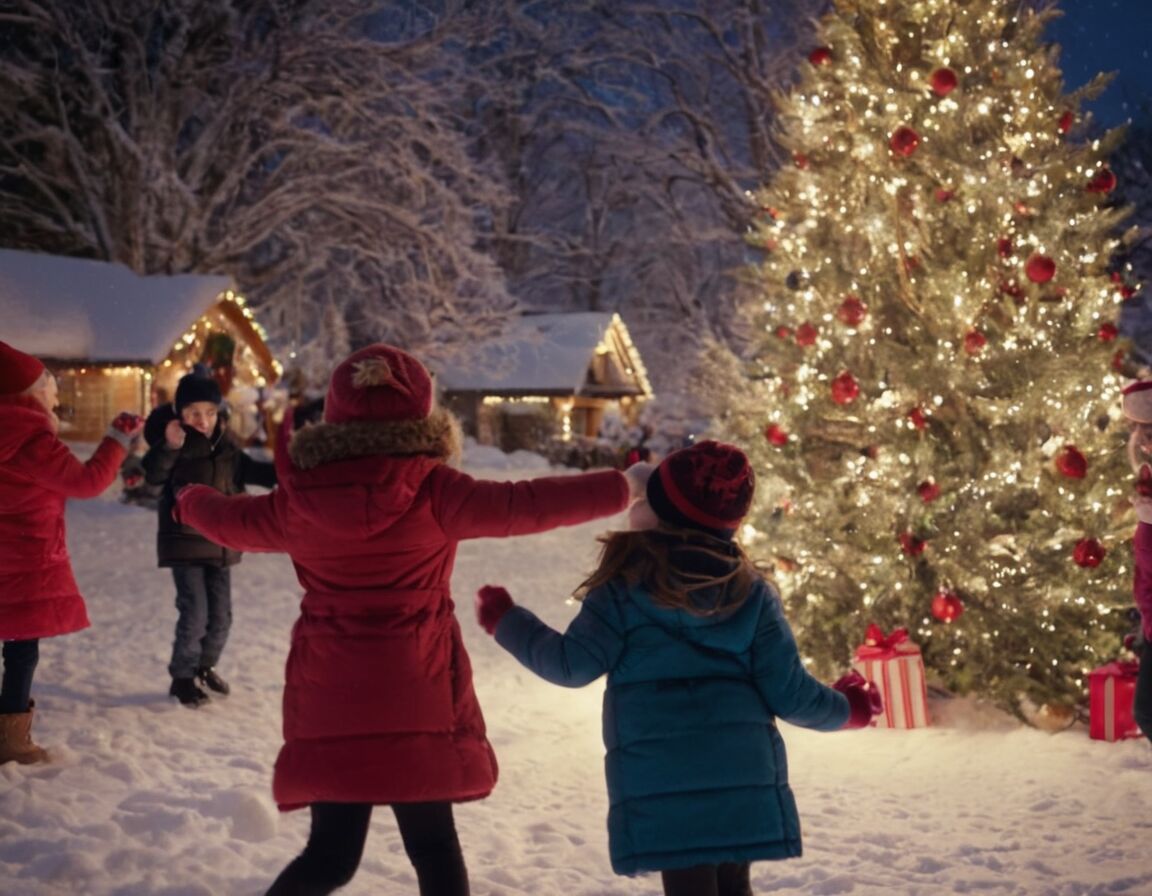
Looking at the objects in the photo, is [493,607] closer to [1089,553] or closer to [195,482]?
[195,482]

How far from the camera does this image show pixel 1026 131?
23.4 feet

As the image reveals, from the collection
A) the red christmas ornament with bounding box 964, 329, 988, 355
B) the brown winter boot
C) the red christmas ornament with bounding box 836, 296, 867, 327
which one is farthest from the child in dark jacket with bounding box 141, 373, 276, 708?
the red christmas ornament with bounding box 964, 329, 988, 355

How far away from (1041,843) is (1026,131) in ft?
14.4

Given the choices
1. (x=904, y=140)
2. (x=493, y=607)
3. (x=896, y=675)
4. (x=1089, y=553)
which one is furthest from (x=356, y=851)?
(x=904, y=140)

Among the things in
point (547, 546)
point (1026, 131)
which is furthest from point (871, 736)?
point (547, 546)

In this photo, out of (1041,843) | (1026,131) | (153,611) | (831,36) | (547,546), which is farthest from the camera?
(547,546)

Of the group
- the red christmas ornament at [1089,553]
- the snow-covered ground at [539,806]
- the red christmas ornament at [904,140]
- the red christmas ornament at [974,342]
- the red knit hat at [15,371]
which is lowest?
the snow-covered ground at [539,806]

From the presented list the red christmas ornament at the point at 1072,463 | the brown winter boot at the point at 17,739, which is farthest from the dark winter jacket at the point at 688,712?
the red christmas ornament at the point at 1072,463

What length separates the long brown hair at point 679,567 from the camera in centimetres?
317

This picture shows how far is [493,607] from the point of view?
10.8 ft

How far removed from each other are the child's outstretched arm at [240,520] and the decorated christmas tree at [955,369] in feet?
14.5

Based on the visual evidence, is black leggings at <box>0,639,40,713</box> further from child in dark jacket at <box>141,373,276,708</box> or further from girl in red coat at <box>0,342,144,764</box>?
child in dark jacket at <box>141,373,276,708</box>

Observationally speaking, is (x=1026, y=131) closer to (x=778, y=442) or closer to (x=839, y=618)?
(x=778, y=442)

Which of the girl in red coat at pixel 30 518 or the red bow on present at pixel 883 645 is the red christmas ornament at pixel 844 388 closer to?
the red bow on present at pixel 883 645
